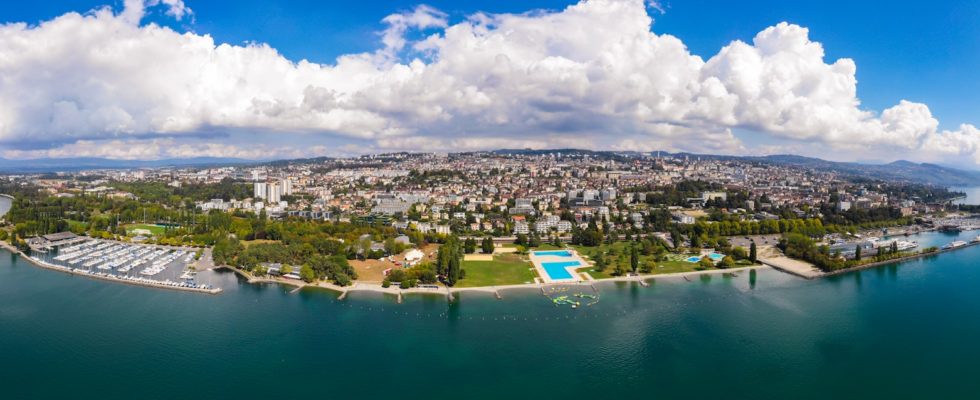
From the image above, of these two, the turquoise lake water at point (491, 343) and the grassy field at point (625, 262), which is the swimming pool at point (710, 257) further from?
the turquoise lake water at point (491, 343)

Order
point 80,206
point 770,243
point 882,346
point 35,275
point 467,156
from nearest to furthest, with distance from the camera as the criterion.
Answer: point 882,346
point 35,275
point 770,243
point 80,206
point 467,156

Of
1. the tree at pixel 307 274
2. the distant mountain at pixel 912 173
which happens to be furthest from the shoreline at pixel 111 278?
the distant mountain at pixel 912 173

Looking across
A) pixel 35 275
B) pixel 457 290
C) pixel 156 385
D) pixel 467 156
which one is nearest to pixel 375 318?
pixel 457 290

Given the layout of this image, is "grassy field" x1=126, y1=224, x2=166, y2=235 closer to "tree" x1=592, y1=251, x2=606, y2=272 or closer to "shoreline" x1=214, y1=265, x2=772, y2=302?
"shoreline" x1=214, y1=265, x2=772, y2=302

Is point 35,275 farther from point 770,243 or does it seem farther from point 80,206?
point 770,243

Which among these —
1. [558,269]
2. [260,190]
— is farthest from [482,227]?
[260,190]

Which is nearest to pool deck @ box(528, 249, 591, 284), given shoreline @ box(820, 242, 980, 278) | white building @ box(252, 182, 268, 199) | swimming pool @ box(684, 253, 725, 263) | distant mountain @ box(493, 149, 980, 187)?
swimming pool @ box(684, 253, 725, 263)

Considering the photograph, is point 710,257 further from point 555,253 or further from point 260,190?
point 260,190
